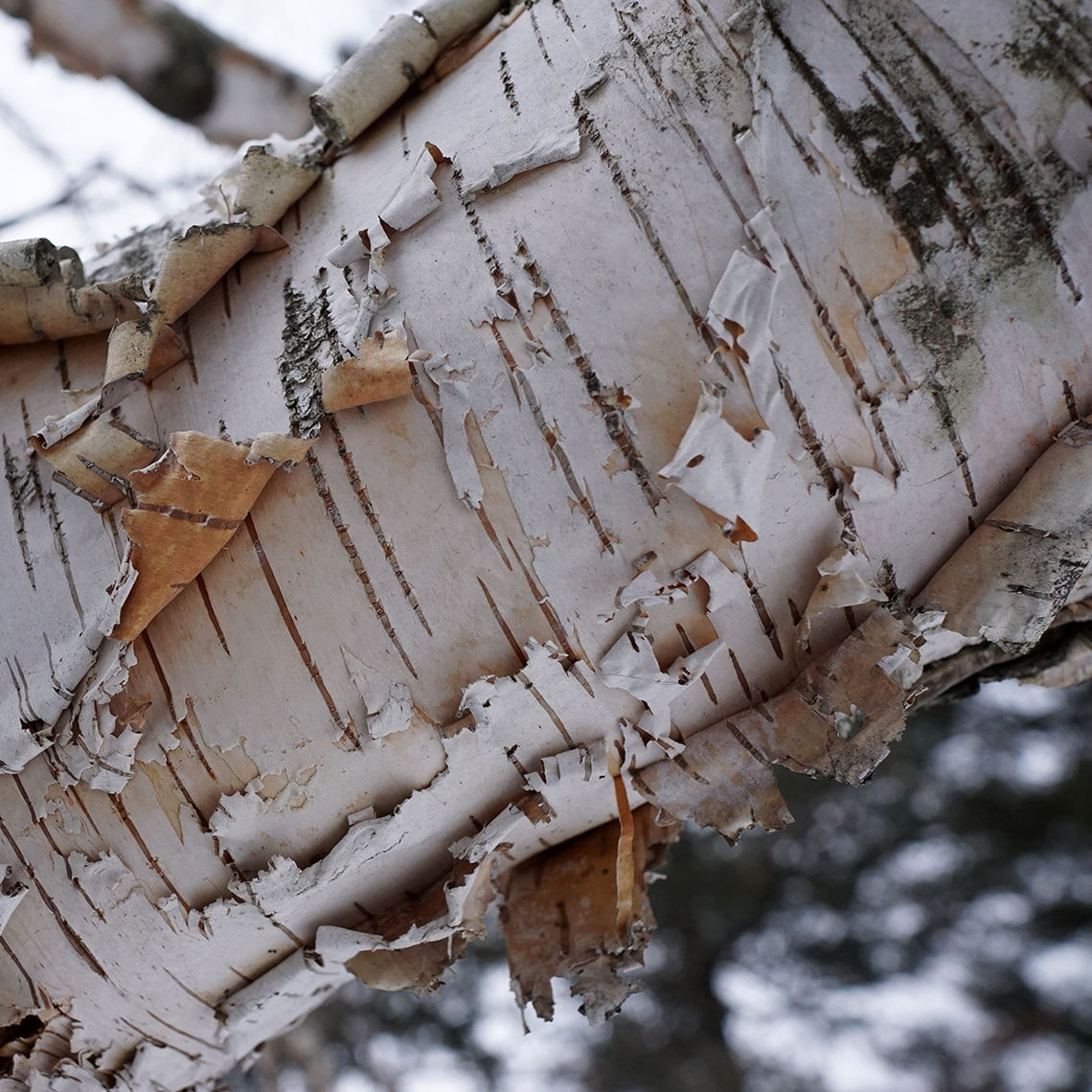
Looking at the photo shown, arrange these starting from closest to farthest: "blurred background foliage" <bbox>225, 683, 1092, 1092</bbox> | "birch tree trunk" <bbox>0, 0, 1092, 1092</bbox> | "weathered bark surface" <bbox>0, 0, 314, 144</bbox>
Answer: "birch tree trunk" <bbox>0, 0, 1092, 1092</bbox>, "weathered bark surface" <bbox>0, 0, 314, 144</bbox>, "blurred background foliage" <bbox>225, 683, 1092, 1092</bbox>

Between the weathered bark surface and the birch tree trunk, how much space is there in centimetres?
168

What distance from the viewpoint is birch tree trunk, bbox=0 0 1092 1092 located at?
24.5 inches

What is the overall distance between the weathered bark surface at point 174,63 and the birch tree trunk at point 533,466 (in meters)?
1.68

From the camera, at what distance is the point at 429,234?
68cm

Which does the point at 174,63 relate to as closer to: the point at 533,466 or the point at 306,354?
the point at 306,354

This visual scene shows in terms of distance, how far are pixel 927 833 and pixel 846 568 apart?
93.8 inches

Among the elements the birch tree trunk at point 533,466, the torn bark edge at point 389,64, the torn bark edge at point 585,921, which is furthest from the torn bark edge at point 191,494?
the torn bark edge at point 585,921

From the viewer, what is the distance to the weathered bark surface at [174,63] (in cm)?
210

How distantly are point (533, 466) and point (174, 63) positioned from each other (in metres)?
2.16

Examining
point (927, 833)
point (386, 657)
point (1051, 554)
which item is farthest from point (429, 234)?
point (927, 833)

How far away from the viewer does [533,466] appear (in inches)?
25.0

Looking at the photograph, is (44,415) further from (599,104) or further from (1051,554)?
(1051,554)

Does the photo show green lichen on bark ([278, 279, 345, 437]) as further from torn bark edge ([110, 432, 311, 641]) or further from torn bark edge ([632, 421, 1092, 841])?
torn bark edge ([632, 421, 1092, 841])

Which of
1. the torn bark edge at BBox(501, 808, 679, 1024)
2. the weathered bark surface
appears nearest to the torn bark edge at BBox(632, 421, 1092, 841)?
the torn bark edge at BBox(501, 808, 679, 1024)
